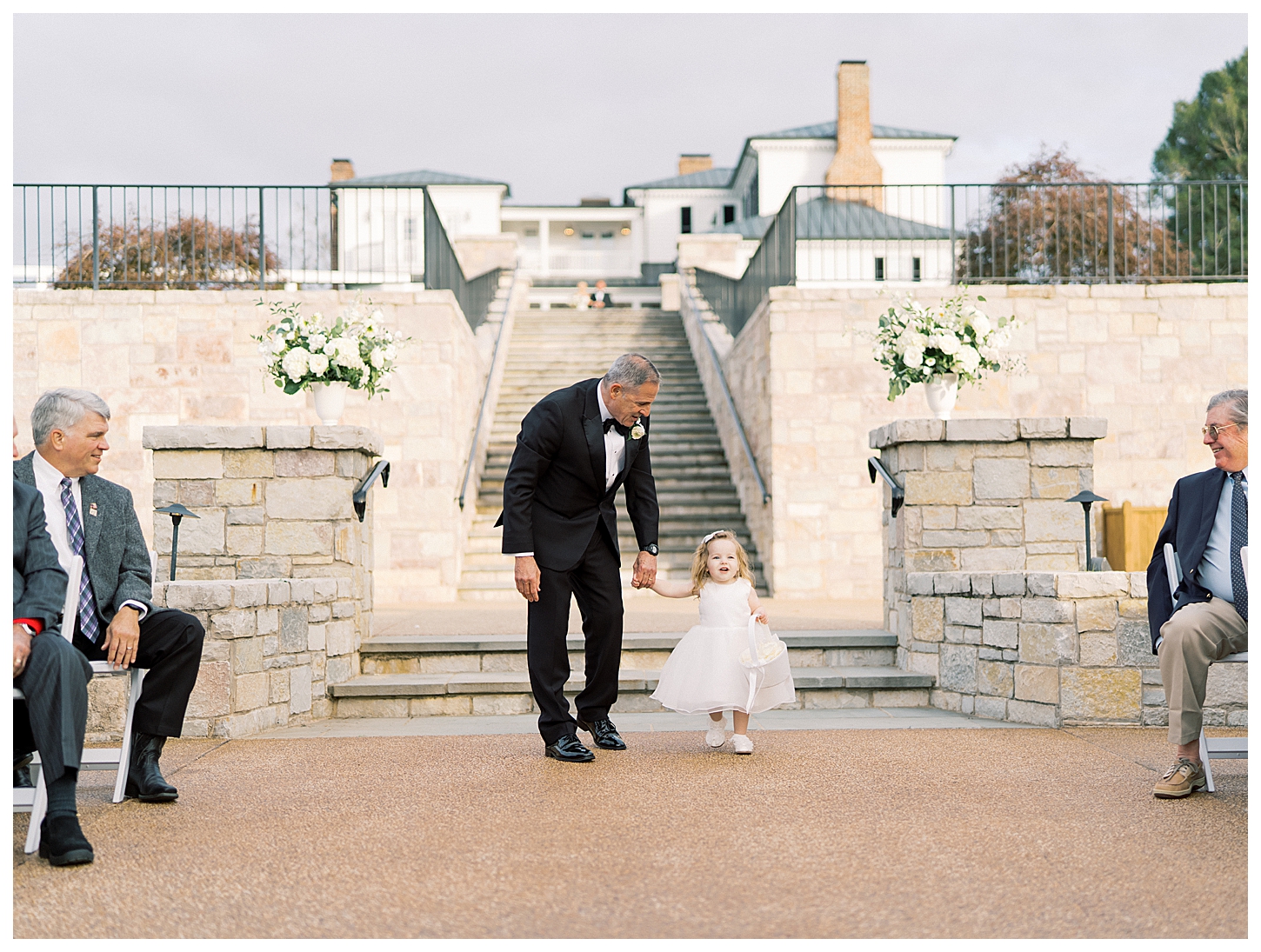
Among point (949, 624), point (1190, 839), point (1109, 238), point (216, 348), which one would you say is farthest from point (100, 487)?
point (1109, 238)

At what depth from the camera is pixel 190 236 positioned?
12102mm

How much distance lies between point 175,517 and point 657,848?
414cm

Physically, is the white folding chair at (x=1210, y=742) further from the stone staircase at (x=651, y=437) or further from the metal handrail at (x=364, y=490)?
the stone staircase at (x=651, y=437)

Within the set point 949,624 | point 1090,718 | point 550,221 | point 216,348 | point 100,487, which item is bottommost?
point 1090,718

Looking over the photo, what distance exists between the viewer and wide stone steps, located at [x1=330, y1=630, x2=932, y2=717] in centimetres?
609

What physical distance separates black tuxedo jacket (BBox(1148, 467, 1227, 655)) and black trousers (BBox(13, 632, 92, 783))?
373cm

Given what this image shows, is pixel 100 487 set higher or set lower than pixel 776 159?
lower

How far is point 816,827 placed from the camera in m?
3.58

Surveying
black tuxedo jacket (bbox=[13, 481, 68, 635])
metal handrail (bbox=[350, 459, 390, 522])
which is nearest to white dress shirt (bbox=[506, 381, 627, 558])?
black tuxedo jacket (bbox=[13, 481, 68, 635])

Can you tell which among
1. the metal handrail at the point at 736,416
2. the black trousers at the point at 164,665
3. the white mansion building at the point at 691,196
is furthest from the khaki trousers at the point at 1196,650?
the white mansion building at the point at 691,196

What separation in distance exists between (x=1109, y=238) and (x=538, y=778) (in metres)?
9.72

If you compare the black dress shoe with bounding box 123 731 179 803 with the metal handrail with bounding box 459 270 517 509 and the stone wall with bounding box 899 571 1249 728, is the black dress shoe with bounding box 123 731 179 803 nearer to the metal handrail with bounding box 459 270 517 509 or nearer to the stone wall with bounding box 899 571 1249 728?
the stone wall with bounding box 899 571 1249 728

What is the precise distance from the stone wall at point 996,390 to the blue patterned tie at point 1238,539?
6733 mm

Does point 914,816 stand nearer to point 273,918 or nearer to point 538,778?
point 538,778
